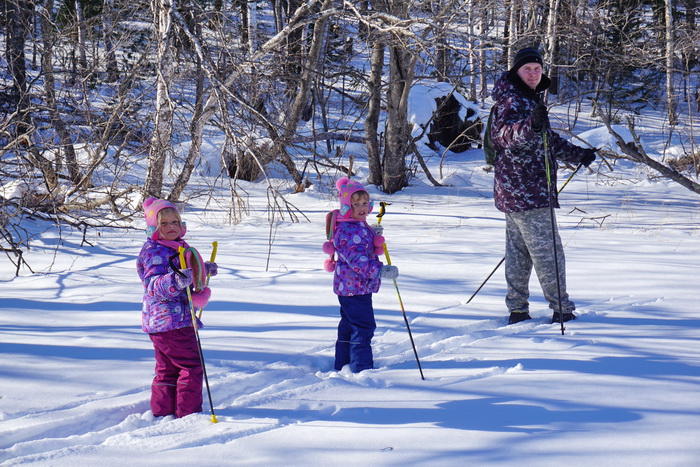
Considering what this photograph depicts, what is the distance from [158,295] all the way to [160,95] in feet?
15.4

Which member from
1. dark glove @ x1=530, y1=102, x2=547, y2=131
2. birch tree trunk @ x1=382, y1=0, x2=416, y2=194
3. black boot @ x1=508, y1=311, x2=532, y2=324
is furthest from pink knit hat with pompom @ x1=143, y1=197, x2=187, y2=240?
birch tree trunk @ x1=382, y1=0, x2=416, y2=194

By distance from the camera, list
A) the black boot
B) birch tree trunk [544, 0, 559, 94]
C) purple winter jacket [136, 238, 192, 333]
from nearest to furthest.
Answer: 1. purple winter jacket [136, 238, 192, 333]
2. the black boot
3. birch tree trunk [544, 0, 559, 94]

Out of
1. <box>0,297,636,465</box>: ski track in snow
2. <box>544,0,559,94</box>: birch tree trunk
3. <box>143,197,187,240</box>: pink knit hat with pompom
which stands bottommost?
<box>0,297,636,465</box>: ski track in snow

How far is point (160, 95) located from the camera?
7426 mm

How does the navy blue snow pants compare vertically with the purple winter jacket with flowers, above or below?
below

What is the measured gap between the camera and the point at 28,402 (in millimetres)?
3389

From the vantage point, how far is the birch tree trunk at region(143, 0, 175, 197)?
6.68 metres

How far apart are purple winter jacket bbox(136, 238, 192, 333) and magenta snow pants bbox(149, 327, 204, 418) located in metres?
0.06

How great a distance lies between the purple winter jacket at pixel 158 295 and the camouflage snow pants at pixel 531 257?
A: 7.88 feet

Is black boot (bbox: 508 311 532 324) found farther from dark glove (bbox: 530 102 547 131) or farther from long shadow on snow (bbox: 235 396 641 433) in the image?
long shadow on snow (bbox: 235 396 641 433)

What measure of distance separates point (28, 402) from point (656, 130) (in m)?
23.6

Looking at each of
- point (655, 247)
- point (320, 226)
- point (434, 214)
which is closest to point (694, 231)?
point (655, 247)

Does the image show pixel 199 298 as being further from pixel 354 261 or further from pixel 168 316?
pixel 354 261

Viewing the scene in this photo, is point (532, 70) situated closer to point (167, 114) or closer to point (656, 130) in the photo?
point (167, 114)
